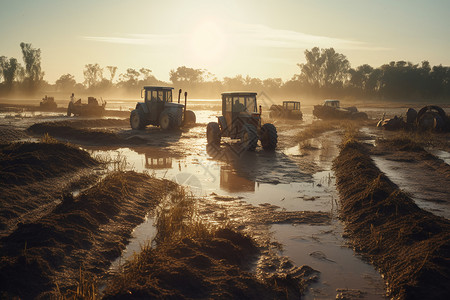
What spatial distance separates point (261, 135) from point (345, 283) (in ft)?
33.1

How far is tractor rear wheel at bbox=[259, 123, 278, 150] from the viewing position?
14047 mm

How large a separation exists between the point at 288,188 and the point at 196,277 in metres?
5.20

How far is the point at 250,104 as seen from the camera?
45.5 ft

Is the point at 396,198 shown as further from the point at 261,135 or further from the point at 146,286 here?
the point at 261,135

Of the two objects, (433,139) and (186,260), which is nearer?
(186,260)

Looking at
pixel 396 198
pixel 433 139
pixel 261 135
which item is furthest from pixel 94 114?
pixel 396 198

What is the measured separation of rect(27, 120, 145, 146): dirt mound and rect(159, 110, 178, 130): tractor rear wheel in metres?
3.15

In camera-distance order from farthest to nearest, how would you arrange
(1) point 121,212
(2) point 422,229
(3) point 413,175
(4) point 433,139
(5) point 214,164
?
1. (4) point 433,139
2. (5) point 214,164
3. (3) point 413,175
4. (1) point 121,212
5. (2) point 422,229

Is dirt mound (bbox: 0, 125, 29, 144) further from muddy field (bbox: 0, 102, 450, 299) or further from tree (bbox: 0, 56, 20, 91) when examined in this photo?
tree (bbox: 0, 56, 20, 91)

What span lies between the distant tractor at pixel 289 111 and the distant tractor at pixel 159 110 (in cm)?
1395

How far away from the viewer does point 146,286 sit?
3.79 metres

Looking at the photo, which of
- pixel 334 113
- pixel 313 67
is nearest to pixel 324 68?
pixel 313 67

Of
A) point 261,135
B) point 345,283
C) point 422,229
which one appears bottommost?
point 345,283

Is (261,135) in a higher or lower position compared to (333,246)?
higher
